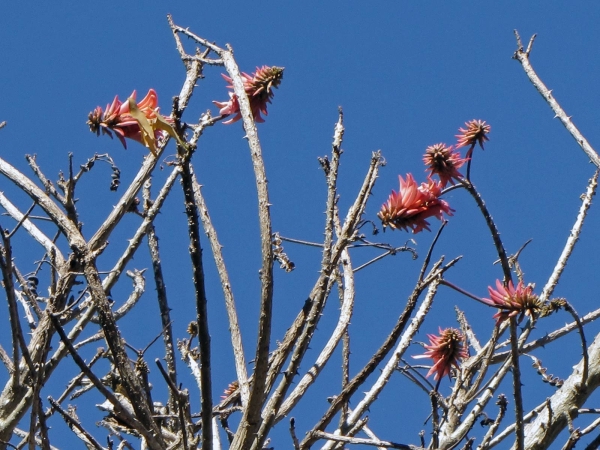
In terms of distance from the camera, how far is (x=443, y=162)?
4.43m

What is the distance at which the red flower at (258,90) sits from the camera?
3.84 m

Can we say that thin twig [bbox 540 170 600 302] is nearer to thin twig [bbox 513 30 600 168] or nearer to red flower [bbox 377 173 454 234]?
thin twig [bbox 513 30 600 168]

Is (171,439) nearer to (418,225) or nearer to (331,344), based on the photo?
(331,344)

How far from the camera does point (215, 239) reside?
4.19 m

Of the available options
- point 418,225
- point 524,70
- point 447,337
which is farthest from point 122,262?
point 524,70

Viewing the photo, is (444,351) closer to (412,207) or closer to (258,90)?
(412,207)

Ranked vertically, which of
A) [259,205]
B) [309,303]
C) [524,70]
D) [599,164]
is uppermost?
[524,70]

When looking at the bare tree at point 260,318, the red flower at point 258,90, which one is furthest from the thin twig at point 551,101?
the red flower at point 258,90

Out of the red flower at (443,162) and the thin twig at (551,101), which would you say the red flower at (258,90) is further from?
the thin twig at (551,101)

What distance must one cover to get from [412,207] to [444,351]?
0.94m

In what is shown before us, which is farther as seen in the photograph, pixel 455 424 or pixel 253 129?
pixel 455 424

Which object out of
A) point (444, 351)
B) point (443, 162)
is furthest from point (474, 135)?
point (444, 351)

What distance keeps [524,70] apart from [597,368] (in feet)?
8.64

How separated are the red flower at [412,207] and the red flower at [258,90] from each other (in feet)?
2.49
